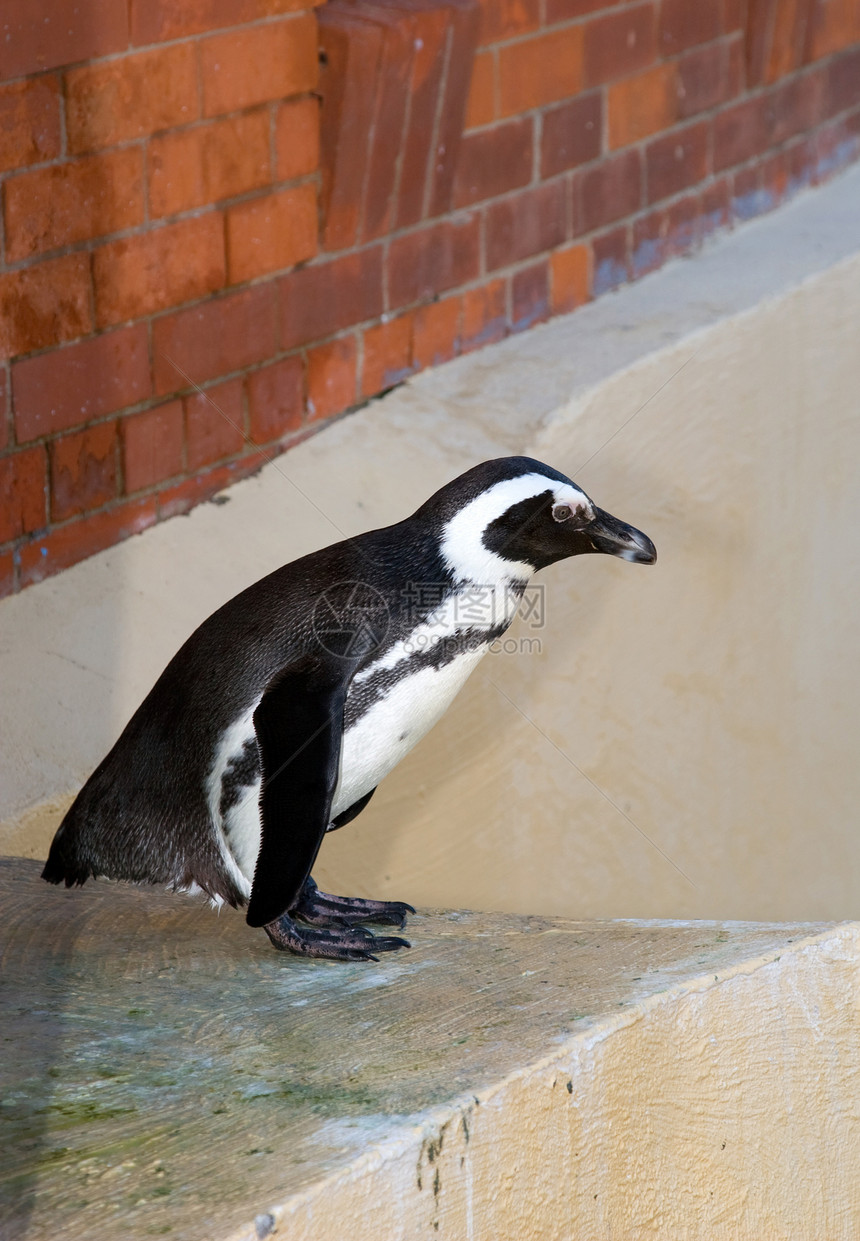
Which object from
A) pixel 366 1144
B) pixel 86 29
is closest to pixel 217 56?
pixel 86 29

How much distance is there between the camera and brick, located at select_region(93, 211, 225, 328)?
186 cm

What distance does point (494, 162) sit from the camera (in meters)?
2.46

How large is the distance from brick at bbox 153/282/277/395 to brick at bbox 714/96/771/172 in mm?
1341

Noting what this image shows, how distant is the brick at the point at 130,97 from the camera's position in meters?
1.75

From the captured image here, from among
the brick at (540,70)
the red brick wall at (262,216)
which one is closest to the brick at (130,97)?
the red brick wall at (262,216)

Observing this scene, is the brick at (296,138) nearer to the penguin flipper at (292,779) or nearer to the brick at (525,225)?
the brick at (525,225)

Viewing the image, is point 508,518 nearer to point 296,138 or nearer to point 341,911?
point 341,911

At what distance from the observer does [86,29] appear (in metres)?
1.72

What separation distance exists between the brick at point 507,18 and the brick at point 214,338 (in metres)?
0.63

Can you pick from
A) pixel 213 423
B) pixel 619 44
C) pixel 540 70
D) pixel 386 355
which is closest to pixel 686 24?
pixel 619 44

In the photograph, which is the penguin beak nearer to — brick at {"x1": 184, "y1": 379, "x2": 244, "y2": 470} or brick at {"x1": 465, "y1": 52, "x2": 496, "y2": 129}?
brick at {"x1": 184, "y1": 379, "x2": 244, "y2": 470}

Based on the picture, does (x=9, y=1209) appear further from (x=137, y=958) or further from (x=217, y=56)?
(x=217, y=56)

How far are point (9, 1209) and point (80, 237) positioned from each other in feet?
4.14

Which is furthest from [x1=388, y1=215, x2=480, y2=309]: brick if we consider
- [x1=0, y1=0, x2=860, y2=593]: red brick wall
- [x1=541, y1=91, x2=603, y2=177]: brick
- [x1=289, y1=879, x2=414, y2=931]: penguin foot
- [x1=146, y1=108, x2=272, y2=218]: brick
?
[x1=289, y1=879, x2=414, y2=931]: penguin foot
